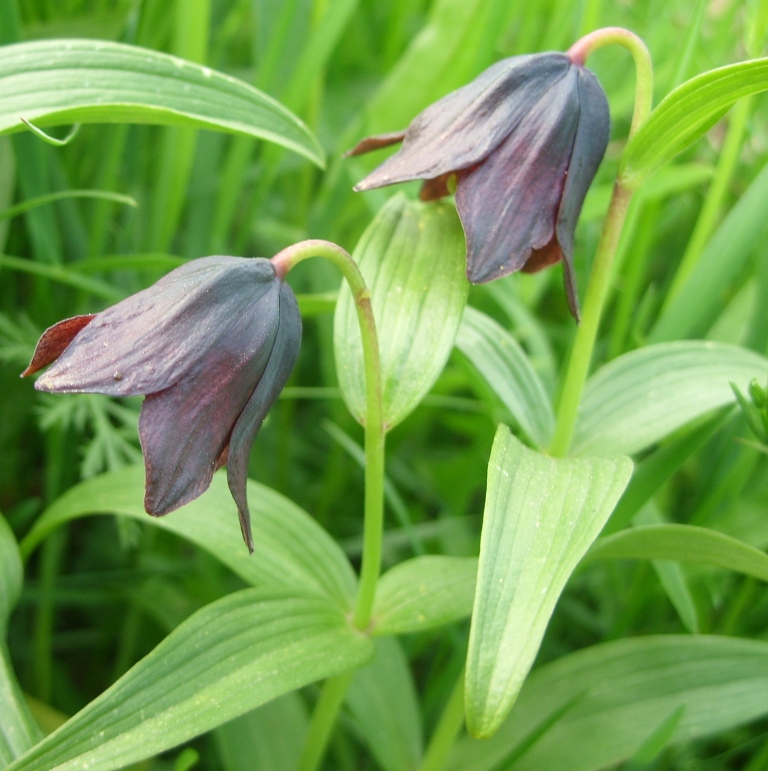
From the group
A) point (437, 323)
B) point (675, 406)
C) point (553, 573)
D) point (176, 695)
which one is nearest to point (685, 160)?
point (675, 406)

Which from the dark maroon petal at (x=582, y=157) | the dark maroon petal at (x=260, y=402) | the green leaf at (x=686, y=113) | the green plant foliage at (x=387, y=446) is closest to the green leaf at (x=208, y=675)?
the green plant foliage at (x=387, y=446)

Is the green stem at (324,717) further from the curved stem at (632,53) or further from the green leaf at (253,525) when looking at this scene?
the curved stem at (632,53)

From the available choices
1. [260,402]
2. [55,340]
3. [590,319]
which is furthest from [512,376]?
[55,340]

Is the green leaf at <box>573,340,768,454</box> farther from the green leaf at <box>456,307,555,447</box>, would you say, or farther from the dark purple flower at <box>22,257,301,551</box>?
the dark purple flower at <box>22,257,301,551</box>

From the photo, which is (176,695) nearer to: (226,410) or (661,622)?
(226,410)

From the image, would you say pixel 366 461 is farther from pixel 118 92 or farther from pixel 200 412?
pixel 118 92

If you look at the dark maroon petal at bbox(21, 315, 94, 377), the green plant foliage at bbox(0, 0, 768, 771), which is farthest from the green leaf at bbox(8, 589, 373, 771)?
the dark maroon petal at bbox(21, 315, 94, 377)
